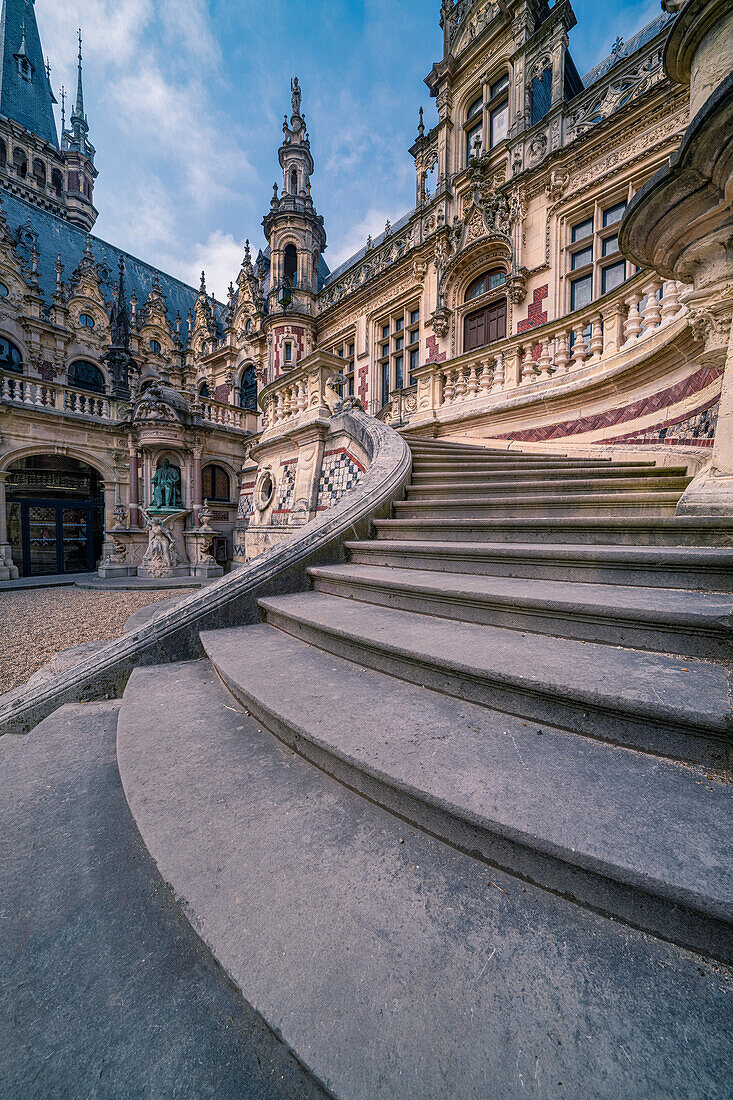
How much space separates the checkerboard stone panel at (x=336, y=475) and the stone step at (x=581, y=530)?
2072 mm

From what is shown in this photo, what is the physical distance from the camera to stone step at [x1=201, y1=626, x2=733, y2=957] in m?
0.84

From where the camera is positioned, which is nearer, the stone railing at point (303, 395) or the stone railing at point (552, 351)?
the stone railing at point (552, 351)

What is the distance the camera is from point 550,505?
315cm

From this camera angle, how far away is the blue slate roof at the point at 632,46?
9.23 meters

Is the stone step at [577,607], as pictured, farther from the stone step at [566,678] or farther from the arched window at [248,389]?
the arched window at [248,389]

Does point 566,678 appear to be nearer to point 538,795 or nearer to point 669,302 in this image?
point 538,795

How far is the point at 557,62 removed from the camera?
9.55 meters

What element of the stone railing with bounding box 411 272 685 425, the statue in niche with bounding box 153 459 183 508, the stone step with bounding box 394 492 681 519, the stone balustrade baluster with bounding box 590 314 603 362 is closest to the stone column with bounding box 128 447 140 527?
the statue in niche with bounding box 153 459 183 508

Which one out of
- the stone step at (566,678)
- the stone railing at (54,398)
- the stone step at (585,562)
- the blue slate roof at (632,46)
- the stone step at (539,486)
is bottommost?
the stone step at (566,678)

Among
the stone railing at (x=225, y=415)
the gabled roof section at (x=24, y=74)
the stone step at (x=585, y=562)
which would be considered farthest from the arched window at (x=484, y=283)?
the gabled roof section at (x=24, y=74)

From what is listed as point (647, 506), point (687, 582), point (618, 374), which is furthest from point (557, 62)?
point (687, 582)

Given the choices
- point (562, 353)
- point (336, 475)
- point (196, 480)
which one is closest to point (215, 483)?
point (196, 480)

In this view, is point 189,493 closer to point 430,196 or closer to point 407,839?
point 430,196

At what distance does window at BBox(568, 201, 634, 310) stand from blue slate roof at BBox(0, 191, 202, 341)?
22.5 metres
